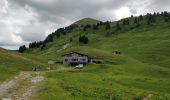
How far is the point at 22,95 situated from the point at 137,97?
2142 centimetres

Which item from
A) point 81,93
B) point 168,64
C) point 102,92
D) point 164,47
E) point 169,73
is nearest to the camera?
point 81,93

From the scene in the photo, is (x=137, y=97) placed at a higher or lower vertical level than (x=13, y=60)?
lower

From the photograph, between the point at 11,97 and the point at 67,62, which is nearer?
the point at 11,97

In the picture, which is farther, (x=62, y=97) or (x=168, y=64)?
(x=168, y=64)

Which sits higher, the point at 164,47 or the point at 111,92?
the point at 164,47

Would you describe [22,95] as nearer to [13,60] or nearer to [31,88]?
[31,88]

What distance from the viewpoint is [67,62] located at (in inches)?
5999

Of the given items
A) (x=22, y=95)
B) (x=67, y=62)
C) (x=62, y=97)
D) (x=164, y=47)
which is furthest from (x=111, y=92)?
(x=164, y=47)

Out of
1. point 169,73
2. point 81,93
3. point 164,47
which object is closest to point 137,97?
point 81,93

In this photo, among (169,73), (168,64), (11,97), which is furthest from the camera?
(168,64)

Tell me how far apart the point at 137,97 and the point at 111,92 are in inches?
190

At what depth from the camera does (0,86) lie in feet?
196

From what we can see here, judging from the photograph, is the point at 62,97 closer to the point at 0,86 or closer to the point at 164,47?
the point at 0,86

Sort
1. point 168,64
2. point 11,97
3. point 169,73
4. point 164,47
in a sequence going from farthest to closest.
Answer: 1. point 164,47
2. point 168,64
3. point 169,73
4. point 11,97
